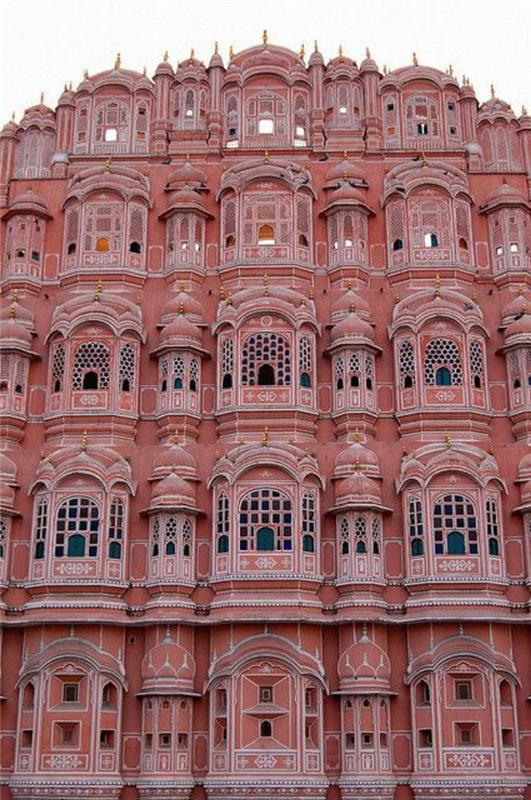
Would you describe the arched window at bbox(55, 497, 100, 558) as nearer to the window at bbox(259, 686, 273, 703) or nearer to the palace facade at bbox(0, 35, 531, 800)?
the palace facade at bbox(0, 35, 531, 800)

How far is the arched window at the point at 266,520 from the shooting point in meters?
32.9

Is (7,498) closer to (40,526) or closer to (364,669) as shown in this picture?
(40,526)

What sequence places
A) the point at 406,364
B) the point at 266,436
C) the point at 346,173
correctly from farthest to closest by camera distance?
the point at 346,173
the point at 406,364
the point at 266,436

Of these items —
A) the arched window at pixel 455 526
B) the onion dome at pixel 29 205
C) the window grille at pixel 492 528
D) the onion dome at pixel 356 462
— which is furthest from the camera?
the onion dome at pixel 29 205

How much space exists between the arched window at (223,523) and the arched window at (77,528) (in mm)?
3818

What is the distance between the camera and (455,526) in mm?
33000

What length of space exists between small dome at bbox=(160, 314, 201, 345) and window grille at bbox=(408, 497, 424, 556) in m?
9.19

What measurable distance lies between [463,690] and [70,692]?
11.9 m

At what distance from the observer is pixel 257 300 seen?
36.0m

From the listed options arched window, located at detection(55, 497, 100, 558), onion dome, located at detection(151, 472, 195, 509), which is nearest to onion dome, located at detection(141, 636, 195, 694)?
arched window, located at detection(55, 497, 100, 558)

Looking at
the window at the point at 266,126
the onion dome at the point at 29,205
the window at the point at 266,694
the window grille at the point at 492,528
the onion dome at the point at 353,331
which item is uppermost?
the window at the point at 266,126

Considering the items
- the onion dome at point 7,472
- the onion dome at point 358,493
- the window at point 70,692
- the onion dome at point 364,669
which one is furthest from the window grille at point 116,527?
the onion dome at point 364,669

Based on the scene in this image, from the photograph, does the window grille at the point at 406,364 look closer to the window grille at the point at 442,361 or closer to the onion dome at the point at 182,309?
the window grille at the point at 442,361

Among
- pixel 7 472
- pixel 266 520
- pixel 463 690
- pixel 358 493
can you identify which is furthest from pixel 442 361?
pixel 7 472
